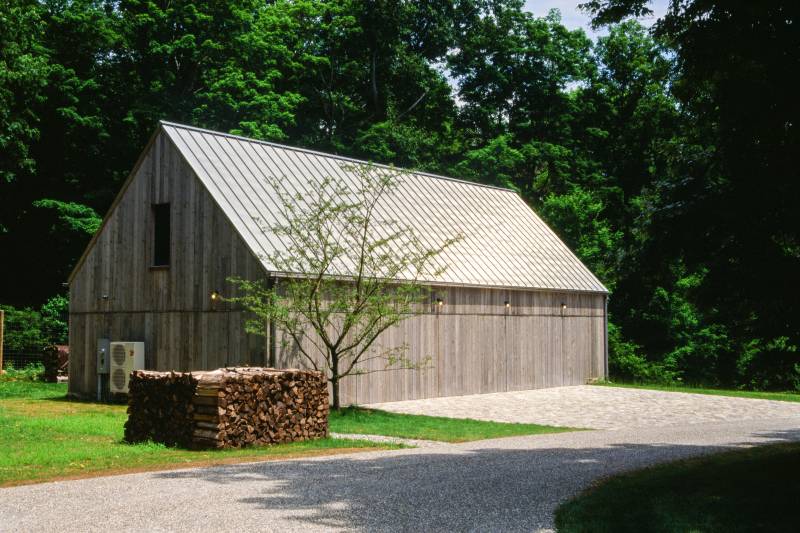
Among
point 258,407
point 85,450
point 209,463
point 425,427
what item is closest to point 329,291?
point 425,427

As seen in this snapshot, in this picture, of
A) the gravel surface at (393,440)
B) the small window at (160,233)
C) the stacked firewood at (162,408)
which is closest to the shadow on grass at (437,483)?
the gravel surface at (393,440)

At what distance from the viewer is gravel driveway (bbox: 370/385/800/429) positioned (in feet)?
58.9

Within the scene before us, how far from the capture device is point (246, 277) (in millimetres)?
19094

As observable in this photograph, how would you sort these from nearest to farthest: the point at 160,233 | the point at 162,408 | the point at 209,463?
1. the point at 209,463
2. the point at 162,408
3. the point at 160,233

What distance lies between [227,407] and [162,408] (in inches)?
49.6

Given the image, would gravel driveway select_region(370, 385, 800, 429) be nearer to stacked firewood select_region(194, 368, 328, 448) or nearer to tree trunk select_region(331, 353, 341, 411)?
tree trunk select_region(331, 353, 341, 411)

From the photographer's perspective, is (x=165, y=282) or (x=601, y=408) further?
(x=165, y=282)

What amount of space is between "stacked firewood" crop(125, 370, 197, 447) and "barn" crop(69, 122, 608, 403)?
471cm

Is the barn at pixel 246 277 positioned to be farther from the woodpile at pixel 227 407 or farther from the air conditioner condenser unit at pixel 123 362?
the woodpile at pixel 227 407

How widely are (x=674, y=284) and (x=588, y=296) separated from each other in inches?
433

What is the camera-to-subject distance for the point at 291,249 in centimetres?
1889

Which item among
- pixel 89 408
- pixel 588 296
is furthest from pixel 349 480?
pixel 588 296

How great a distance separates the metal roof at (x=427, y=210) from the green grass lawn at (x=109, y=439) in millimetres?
4521

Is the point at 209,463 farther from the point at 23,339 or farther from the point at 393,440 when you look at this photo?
the point at 23,339
